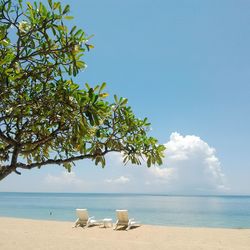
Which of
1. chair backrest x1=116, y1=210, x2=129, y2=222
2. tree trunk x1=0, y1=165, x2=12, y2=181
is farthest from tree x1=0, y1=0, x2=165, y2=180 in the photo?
chair backrest x1=116, y1=210, x2=129, y2=222

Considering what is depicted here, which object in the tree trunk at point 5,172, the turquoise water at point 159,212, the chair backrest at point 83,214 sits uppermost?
the tree trunk at point 5,172

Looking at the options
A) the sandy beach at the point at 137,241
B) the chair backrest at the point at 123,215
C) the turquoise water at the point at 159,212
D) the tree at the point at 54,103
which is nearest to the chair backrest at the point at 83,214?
the sandy beach at the point at 137,241

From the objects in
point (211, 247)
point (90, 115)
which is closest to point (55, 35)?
point (90, 115)

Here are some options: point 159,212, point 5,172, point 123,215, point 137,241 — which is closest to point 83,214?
point 123,215

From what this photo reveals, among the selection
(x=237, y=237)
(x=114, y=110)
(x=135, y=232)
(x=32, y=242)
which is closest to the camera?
(x=114, y=110)

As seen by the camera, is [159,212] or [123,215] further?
[159,212]

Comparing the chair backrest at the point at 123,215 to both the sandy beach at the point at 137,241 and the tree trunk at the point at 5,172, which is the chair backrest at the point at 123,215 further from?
the tree trunk at the point at 5,172

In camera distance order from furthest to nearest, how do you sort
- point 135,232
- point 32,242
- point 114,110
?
point 135,232, point 32,242, point 114,110

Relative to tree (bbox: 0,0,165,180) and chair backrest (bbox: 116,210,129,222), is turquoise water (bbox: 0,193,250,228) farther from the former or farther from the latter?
tree (bbox: 0,0,165,180)

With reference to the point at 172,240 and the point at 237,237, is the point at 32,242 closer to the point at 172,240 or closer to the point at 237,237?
the point at 172,240

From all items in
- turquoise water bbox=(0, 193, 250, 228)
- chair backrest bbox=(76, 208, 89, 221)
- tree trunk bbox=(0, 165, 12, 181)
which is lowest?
turquoise water bbox=(0, 193, 250, 228)

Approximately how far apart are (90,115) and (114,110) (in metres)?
0.81

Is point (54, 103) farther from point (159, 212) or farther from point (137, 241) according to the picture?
point (159, 212)

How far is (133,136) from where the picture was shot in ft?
13.6
